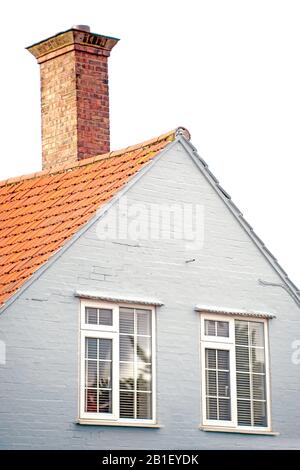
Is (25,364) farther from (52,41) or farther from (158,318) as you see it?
→ (52,41)

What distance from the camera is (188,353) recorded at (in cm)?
2377

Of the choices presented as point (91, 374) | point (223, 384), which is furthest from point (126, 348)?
point (223, 384)

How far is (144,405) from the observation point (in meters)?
23.2

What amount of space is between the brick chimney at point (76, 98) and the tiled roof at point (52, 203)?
1.54 m

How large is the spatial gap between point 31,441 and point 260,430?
4.31m

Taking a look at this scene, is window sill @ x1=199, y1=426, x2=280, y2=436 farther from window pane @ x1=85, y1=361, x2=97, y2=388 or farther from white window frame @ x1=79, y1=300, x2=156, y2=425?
window pane @ x1=85, y1=361, x2=97, y2=388

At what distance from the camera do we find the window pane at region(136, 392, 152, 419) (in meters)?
23.1

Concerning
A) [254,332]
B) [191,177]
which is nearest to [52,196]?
[191,177]

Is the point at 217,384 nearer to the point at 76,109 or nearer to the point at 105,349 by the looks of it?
the point at 105,349

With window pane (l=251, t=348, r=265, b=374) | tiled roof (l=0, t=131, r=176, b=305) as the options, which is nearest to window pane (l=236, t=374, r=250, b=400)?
window pane (l=251, t=348, r=265, b=374)

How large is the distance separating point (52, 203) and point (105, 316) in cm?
288

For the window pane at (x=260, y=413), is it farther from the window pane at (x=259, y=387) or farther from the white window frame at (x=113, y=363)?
the white window frame at (x=113, y=363)

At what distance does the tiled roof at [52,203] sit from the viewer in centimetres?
2308

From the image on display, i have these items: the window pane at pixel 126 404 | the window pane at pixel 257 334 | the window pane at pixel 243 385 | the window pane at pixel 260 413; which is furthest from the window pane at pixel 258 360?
the window pane at pixel 126 404
